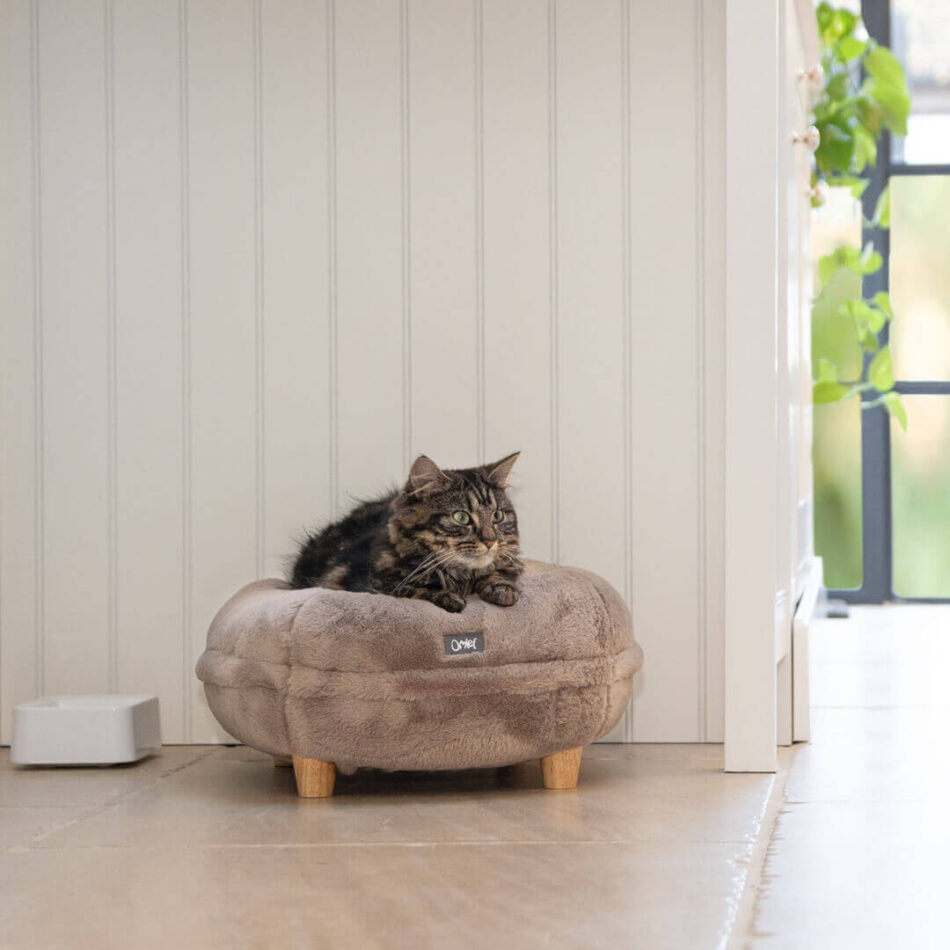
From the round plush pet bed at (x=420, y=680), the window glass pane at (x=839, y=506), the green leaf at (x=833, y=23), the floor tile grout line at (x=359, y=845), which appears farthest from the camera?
the window glass pane at (x=839, y=506)

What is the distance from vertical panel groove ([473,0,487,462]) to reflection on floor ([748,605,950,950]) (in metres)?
0.99

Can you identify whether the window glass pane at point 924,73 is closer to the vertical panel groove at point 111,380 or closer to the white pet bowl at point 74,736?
the vertical panel groove at point 111,380

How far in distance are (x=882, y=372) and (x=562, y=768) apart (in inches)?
140

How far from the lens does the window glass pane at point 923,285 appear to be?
6152 mm

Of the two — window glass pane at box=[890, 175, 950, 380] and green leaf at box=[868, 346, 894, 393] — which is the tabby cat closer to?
green leaf at box=[868, 346, 894, 393]

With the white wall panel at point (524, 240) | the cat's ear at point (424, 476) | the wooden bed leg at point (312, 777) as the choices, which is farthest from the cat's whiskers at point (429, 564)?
the white wall panel at point (524, 240)

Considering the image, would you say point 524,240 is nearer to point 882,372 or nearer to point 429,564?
point 429,564

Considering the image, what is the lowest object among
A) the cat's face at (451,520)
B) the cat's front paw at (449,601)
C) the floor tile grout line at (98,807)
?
the floor tile grout line at (98,807)

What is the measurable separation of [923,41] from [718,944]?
5.60m

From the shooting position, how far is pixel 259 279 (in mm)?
3035

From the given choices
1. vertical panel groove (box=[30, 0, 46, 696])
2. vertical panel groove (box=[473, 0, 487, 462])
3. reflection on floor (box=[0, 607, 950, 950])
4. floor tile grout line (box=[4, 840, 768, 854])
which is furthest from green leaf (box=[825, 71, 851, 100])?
floor tile grout line (box=[4, 840, 768, 854])

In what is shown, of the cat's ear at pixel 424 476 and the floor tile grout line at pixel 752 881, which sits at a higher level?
the cat's ear at pixel 424 476

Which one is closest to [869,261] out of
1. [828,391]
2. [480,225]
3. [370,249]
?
[828,391]

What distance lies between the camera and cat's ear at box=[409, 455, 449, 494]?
2.42 m
